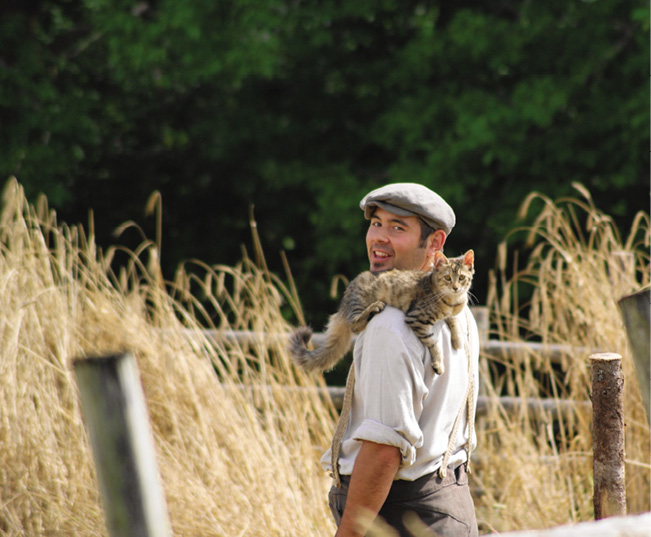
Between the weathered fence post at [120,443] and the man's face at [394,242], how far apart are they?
92 centimetres

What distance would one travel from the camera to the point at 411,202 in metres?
2.13

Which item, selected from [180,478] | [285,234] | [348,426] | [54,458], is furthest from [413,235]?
[285,234]

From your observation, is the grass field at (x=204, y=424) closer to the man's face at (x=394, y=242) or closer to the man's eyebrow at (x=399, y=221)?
the man's face at (x=394, y=242)

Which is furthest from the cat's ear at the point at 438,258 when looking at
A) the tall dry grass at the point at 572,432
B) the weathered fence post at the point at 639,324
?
the tall dry grass at the point at 572,432

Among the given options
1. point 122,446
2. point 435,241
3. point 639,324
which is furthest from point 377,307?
point 122,446

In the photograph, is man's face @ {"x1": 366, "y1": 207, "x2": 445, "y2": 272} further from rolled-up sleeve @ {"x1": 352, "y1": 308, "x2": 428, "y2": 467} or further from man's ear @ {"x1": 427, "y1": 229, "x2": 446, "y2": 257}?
rolled-up sleeve @ {"x1": 352, "y1": 308, "x2": 428, "y2": 467}

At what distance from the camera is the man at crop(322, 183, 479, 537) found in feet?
6.31

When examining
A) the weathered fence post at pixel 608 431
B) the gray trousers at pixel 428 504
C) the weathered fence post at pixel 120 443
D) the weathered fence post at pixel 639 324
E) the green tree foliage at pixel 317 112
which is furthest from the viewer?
the green tree foliage at pixel 317 112

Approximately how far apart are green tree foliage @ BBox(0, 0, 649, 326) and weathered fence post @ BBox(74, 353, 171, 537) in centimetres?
653

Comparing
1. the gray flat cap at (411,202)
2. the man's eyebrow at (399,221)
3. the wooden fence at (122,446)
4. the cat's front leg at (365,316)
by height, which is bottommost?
the wooden fence at (122,446)

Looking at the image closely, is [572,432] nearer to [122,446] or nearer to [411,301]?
[411,301]

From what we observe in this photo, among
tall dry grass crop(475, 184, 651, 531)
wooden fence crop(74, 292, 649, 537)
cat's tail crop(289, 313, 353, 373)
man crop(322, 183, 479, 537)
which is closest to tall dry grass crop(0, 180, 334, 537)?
tall dry grass crop(475, 184, 651, 531)

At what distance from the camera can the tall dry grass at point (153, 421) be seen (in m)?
3.48

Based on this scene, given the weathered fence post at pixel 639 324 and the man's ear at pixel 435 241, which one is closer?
the weathered fence post at pixel 639 324
